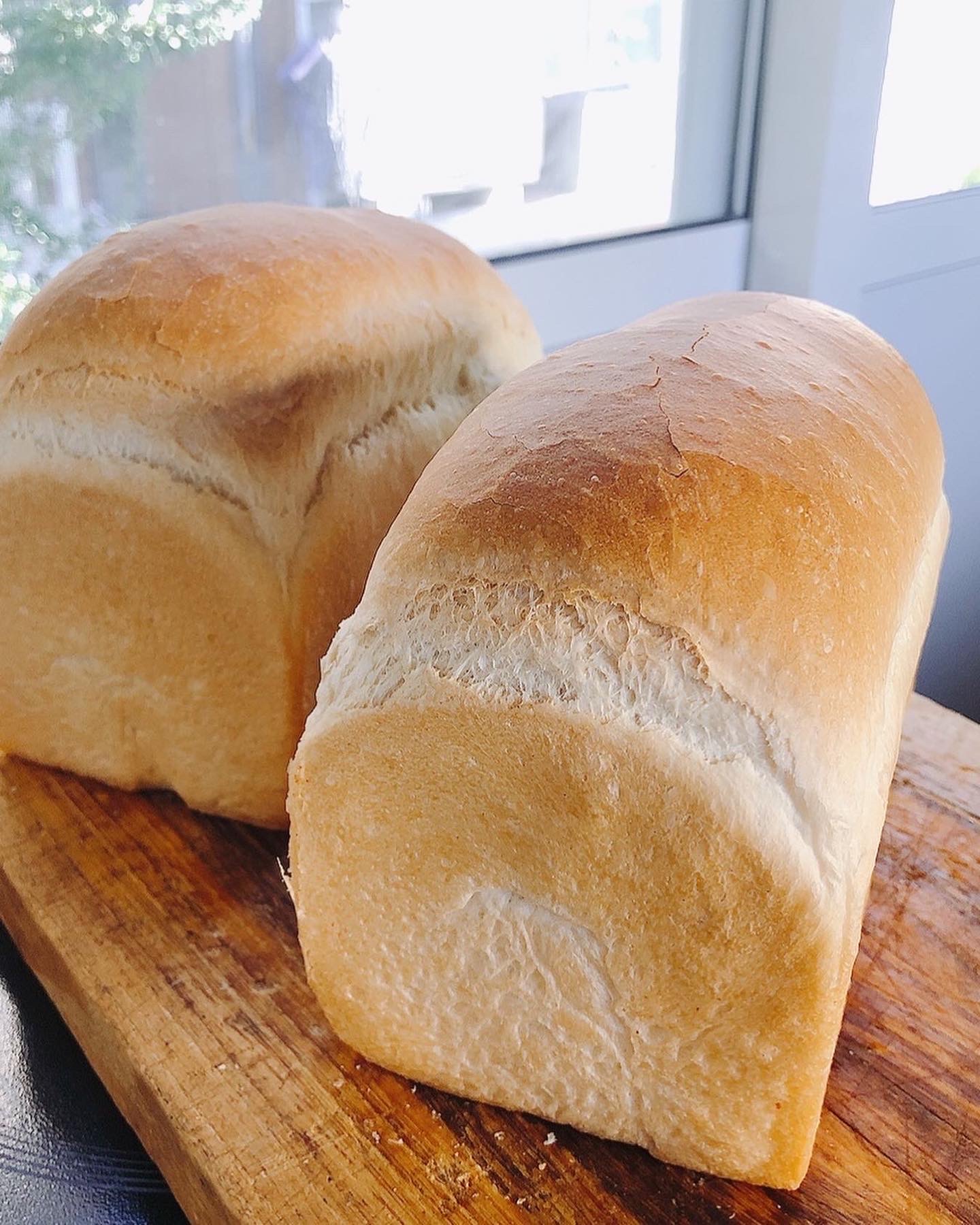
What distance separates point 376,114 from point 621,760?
118cm

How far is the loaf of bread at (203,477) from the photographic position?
92 cm

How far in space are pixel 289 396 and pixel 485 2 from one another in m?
0.92

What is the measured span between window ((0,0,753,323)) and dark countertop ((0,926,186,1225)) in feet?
2.84

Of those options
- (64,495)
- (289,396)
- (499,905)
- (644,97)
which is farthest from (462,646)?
(644,97)

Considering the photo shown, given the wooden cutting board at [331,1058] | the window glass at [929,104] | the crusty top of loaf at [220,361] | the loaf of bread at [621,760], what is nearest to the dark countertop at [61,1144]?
the wooden cutting board at [331,1058]

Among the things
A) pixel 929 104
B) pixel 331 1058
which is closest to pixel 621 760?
pixel 331 1058

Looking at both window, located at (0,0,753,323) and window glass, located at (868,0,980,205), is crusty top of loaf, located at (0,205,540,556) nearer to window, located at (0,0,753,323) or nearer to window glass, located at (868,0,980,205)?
window, located at (0,0,753,323)

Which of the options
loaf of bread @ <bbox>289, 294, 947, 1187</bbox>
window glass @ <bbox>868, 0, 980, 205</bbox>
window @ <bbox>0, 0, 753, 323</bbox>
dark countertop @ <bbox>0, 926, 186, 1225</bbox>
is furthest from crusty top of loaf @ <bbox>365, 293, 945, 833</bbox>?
window glass @ <bbox>868, 0, 980, 205</bbox>

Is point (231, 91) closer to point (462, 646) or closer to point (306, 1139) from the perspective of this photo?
point (462, 646)

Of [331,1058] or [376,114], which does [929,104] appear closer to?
[376,114]

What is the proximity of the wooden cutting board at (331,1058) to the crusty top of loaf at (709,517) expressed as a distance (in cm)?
24

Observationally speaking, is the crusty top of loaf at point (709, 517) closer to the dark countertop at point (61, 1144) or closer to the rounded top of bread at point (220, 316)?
the rounded top of bread at point (220, 316)

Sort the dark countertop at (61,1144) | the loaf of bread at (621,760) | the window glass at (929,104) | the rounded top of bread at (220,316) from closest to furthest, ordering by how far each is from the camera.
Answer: the loaf of bread at (621,760) → the dark countertop at (61,1144) → the rounded top of bread at (220,316) → the window glass at (929,104)

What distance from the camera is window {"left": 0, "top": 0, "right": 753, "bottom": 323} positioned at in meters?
1.34
